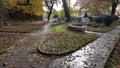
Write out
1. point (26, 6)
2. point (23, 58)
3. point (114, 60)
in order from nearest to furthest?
1. point (23, 58)
2. point (114, 60)
3. point (26, 6)

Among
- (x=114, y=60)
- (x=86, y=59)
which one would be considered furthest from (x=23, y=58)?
(x=114, y=60)

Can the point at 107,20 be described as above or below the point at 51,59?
below

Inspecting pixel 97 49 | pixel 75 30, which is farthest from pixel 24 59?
pixel 75 30

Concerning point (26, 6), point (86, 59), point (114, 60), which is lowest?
point (114, 60)

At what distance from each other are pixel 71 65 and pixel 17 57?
2.35 metres

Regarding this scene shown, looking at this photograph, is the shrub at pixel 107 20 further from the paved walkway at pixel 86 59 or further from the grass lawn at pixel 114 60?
the paved walkway at pixel 86 59

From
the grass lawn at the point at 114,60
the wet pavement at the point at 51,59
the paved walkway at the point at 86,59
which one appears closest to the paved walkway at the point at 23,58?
the wet pavement at the point at 51,59

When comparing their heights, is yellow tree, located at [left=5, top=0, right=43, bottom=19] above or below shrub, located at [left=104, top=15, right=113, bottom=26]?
above

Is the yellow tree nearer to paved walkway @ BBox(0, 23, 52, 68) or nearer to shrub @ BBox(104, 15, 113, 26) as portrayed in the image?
shrub @ BBox(104, 15, 113, 26)

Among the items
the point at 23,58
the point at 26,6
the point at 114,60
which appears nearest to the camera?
the point at 23,58

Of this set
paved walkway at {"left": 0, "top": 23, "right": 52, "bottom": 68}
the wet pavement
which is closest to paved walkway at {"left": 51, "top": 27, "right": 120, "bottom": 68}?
the wet pavement

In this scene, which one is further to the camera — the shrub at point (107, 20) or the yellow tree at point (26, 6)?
the yellow tree at point (26, 6)

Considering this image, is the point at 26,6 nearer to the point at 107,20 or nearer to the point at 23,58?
the point at 107,20

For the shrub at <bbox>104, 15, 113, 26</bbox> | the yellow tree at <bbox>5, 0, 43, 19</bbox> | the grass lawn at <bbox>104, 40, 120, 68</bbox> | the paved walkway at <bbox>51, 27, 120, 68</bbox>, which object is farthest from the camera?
the yellow tree at <bbox>5, 0, 43, 19</bbox>
